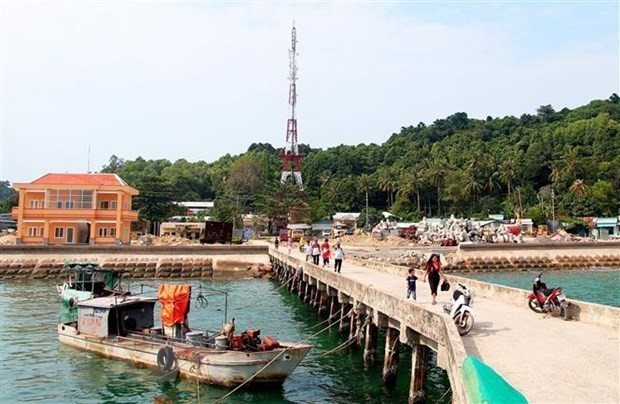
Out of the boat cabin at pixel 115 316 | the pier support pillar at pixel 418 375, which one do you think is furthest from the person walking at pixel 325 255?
the pier support pillar at pixel 418 375

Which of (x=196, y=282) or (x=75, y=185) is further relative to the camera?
(x=75, y=185)

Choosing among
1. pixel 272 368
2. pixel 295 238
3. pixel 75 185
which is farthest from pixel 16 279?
pixel 272 368

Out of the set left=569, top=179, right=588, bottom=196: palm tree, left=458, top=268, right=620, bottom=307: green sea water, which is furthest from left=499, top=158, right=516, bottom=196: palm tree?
left=458, top=268, right=620, bottom=307: green sea water

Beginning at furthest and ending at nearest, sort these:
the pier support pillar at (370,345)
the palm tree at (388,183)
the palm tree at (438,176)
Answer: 1. the palm tree at (388,183)
2. the palm tree at (438,176)
3. the pier support pillar at (370,345)

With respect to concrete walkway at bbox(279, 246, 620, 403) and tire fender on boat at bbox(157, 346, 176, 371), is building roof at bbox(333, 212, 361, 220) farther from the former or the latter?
concrete walkway at bbox(279, 246, 620, 403)

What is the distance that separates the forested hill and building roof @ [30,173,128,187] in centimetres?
3106

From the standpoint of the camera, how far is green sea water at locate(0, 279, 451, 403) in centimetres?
1859

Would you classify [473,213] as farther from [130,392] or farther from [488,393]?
[488,393]

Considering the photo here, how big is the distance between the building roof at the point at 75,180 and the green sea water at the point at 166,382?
3497cm

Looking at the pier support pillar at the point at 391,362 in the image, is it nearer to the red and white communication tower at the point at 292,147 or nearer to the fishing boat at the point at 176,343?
the fishing boat at the point at 176,343

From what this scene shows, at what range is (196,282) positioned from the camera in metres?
52.8

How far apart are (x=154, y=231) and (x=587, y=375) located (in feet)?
331

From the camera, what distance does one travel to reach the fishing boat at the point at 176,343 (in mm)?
18891

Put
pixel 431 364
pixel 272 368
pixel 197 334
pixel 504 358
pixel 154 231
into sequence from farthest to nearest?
pixel 154 231
pixel 431 364
pixel 197 334
pixel 272 368
pixel 504 358
